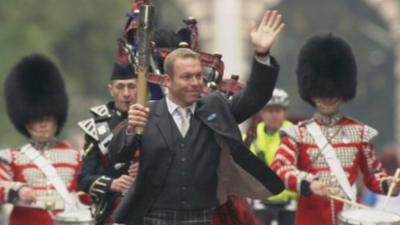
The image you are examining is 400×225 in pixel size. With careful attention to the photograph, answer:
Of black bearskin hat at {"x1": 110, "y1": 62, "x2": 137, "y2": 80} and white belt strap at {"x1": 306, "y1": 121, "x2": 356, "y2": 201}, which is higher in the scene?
black bearskin hat at {"x1": 110, "y1": 62, "x2": 137, "y2": 80}

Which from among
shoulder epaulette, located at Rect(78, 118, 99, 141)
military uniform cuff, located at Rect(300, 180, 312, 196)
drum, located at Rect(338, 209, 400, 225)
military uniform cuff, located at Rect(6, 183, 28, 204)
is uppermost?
shoulder epaulette, located at Rect(78, 118, 99, 141)

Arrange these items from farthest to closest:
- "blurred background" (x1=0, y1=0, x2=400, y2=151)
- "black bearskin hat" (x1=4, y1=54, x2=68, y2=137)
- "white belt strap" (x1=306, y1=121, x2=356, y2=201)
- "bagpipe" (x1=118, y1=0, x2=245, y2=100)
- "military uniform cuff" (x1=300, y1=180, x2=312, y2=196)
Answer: "blurred background" (x1=0, y1=0, x2=400, y2=151), "black bearskin hat" (x1=4, y1=54, x2=68, y2=137), "white belt strap" (x1=306, y1=121, x2=356, y2=201), "military uniform cuff" (x1=300, y1=180, x2=312, y2=196), "bagpipe" (x1=118, y1=0, x2=245, y2=100)

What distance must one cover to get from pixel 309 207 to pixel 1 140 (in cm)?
2180

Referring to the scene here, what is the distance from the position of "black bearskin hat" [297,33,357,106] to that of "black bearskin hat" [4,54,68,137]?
6.49 ft

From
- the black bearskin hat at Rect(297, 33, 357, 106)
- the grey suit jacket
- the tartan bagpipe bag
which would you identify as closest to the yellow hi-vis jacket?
the black bearskin hat at Rect(297, 33, 357, 106)

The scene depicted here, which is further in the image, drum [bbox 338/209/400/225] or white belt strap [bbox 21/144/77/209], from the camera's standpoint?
white belt strap [bbox 21/144/77/209]

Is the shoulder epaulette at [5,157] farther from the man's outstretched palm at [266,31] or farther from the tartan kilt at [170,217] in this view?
the man's outstretched palm at [266,31]

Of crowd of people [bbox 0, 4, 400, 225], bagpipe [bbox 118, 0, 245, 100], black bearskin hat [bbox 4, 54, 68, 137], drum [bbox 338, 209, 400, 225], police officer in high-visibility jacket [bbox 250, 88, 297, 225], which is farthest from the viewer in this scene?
police officer in high-visibility jacket [bbox 250, 88, 297, 225]

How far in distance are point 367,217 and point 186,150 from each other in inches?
58.2

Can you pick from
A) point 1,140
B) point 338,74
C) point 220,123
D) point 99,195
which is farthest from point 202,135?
point 1,140

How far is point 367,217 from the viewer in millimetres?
11773

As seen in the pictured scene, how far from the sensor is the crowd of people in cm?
1091

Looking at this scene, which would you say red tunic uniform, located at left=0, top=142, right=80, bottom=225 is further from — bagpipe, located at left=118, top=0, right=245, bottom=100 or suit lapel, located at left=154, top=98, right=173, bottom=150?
suit lapel, located at left=154, top=98, right=173, bottom=150

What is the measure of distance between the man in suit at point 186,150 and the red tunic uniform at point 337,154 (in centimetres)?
169
